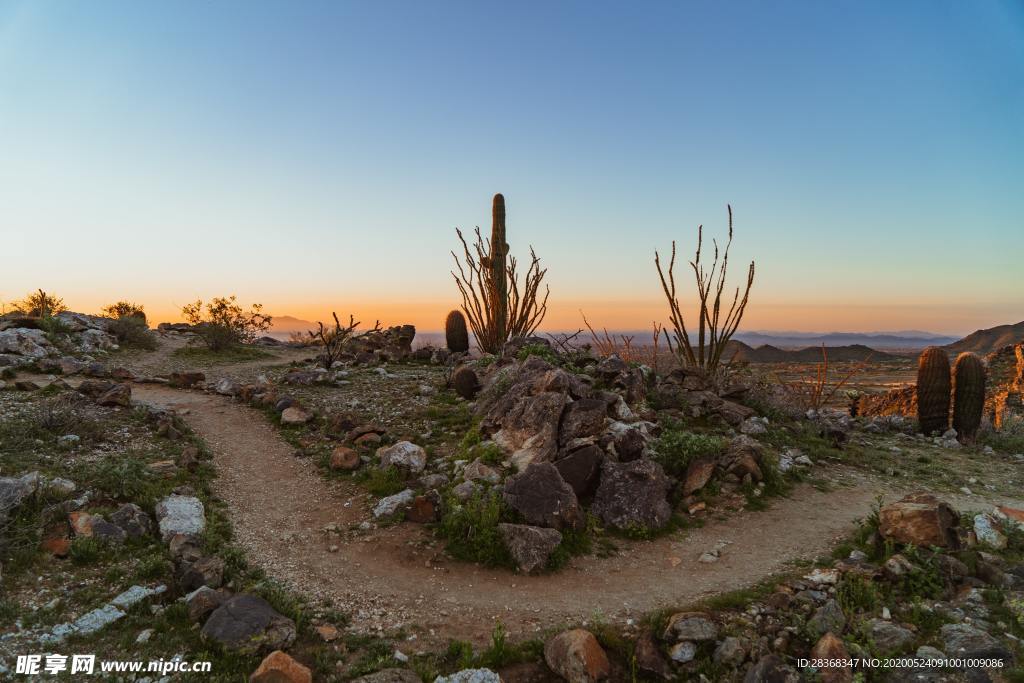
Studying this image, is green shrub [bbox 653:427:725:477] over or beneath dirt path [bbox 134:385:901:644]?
over

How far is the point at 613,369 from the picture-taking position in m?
10.1

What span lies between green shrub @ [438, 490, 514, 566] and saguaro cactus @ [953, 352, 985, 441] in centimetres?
1109

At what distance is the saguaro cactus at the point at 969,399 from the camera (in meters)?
11.2

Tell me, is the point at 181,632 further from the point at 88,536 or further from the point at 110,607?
the point at 88,536

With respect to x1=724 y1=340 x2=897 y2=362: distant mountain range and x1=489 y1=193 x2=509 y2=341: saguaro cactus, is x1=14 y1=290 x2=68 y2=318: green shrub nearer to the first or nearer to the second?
x1=489 y1=193 x2=509 y2=341: saguaro cactus

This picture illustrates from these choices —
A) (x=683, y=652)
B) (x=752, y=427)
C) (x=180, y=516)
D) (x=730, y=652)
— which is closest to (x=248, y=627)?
(x=180, y=516)

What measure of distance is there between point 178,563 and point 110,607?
2.24 ft

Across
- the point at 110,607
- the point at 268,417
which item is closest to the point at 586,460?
the point at 110,607

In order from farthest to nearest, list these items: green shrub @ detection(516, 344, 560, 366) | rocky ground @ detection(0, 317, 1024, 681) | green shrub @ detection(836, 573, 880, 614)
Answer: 1. green shrub @ detection(516, 344, 560, 366)
2. green shrub @ detection(836, 573, 880, 614)
3. rocky ground @ detection(0, 317, 1024, 681)

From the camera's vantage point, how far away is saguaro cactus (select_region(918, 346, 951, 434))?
11.5m

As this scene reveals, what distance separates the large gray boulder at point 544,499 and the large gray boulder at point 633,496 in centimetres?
38

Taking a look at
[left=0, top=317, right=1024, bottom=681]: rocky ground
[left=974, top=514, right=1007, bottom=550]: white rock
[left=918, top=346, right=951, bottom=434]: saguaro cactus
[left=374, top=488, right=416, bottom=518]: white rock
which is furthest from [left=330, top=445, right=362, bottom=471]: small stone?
[left=918, top=346, right=951, bottom=434]: saguaro cactus

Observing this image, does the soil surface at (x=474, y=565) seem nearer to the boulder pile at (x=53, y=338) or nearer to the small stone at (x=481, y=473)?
the small stone at (x=481, y=473)

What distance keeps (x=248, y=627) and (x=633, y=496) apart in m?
4.28
